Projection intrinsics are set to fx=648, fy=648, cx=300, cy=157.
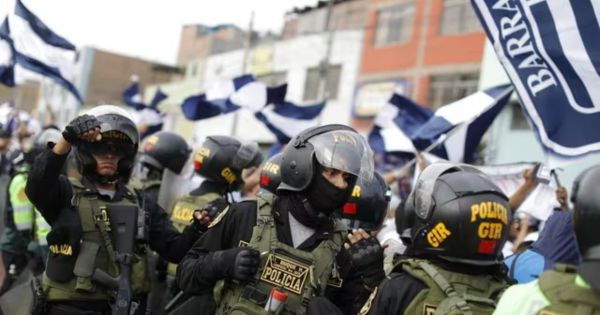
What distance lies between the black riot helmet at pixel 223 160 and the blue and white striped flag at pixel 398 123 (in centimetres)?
348

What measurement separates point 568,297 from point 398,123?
23.4 ft

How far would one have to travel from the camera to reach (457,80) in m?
20.8

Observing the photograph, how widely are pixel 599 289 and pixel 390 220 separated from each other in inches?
161

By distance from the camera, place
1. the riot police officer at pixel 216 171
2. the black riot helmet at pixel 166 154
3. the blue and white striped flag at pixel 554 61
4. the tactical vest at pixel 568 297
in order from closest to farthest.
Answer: the tactical vest at pixel 568 297 → the blue and white striped flag at pixel 554 61 → the riot police officer at pixel 216 171 → the black riot helmet at pixel 166 154

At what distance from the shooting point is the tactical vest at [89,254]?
3580 millimetres

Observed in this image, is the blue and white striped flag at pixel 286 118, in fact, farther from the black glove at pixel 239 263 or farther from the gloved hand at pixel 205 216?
the black glove at pixel 239 263

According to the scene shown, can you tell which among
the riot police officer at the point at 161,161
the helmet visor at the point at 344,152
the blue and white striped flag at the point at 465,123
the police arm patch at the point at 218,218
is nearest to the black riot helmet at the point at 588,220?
the helmet visor at the point at 344,152

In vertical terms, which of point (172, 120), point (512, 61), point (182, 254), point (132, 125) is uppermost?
point (512, 61)

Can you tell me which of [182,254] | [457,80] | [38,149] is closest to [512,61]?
[182,254]

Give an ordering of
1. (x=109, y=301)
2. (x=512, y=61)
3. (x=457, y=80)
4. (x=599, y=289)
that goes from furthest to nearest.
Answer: (x=457, y=80) < (x=512, y=61) < (x=109, y=301) < (x=599, y=289)

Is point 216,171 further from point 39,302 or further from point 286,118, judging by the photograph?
point 286,118

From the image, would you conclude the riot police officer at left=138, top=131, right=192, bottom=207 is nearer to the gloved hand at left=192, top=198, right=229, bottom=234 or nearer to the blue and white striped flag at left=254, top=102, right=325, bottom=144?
the gloved hand at left=192, top=198, right=229, bottom=234

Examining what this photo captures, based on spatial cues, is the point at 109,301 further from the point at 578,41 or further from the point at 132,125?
the point at 578,41

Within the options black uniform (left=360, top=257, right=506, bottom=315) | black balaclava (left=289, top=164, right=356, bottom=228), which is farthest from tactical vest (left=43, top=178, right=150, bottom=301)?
black uniform (left=360, top=257, right=506, bottom=315)
